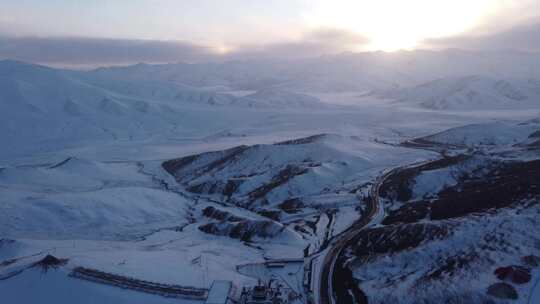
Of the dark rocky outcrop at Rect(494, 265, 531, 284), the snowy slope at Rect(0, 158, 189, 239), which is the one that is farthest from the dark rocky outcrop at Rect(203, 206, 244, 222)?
the dark rocky outcrop at Rect(494, 265, 531, 284)

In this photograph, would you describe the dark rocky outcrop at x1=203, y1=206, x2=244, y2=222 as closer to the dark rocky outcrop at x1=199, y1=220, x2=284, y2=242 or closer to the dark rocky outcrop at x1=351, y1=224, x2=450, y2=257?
the dark rocky outcrop at x1=199, y1=220, x2=284, y2=242

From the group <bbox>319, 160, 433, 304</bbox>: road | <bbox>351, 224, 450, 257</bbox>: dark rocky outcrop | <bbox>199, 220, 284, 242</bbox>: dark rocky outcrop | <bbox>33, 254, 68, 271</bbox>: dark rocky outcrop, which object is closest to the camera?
<bbox>33, 254, 68, 271</bbox>: dark rocky outcrop

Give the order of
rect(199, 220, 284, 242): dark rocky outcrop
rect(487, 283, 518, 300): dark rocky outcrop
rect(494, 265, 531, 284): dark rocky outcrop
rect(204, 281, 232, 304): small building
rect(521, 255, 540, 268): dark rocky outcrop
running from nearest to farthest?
1. rect(487, 283, 518, 300): dark rocky outcrop
2. rect(494, 265, 531, 284): dark rocky outcrop
3. rect(204, 281, 232, 304): small building
4. rect(521, 255, 540, 268): dark rocky outcrop
5. rect(199, 220, 284, 242): dark rocky outcrop

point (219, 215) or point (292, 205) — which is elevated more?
point (292, 205)

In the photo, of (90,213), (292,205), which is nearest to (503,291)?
(292,205)

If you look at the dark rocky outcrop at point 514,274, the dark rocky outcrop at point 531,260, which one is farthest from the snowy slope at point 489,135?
the dark rocky outcrop at point 514,274

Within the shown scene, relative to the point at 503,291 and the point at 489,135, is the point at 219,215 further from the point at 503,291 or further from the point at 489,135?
the point at 489,135

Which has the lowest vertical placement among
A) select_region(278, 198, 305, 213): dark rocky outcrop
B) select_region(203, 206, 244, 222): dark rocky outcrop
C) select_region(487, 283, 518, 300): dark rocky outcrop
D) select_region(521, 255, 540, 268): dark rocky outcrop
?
select_region(203, 206, 244, 222): dark rocky outcrop

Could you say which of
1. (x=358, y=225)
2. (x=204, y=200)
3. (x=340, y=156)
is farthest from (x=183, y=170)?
(x=358, y=225)
